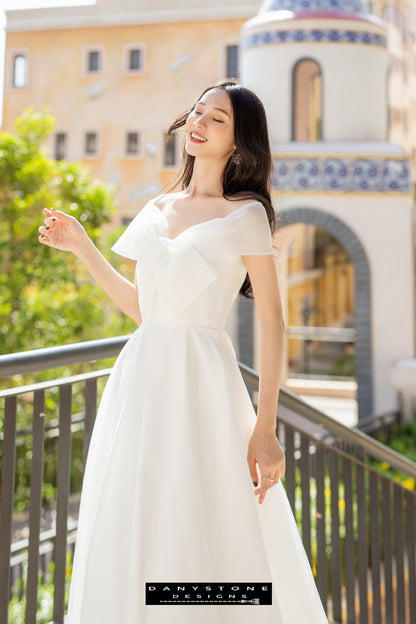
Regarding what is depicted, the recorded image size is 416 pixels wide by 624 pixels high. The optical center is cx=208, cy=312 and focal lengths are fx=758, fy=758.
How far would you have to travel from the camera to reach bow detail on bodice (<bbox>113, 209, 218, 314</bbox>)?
6.08 feet

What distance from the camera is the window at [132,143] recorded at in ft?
66.8

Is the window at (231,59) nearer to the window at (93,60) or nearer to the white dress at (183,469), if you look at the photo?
the window at (93,60)

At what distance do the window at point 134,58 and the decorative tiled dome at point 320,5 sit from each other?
10.3m

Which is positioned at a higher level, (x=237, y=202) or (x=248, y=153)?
(x=248, y=153)

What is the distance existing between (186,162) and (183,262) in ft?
1.52

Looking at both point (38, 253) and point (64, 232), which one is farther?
point (38, 253)

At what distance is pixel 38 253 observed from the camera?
335 inches

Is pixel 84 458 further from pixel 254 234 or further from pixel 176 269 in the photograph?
pixel 254 234

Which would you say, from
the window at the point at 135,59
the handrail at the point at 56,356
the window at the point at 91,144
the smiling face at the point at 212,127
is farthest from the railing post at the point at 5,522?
the window at the point at 135,59

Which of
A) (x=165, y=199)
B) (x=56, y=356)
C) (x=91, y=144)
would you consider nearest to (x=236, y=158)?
(x=165, y=199)

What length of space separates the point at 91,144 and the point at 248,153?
19.5 meters

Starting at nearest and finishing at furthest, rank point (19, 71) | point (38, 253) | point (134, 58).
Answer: point (38, 253) → point (134, 58) → point (19, 71)

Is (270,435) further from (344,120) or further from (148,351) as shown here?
(344,120)

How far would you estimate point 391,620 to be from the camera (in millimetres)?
3498
